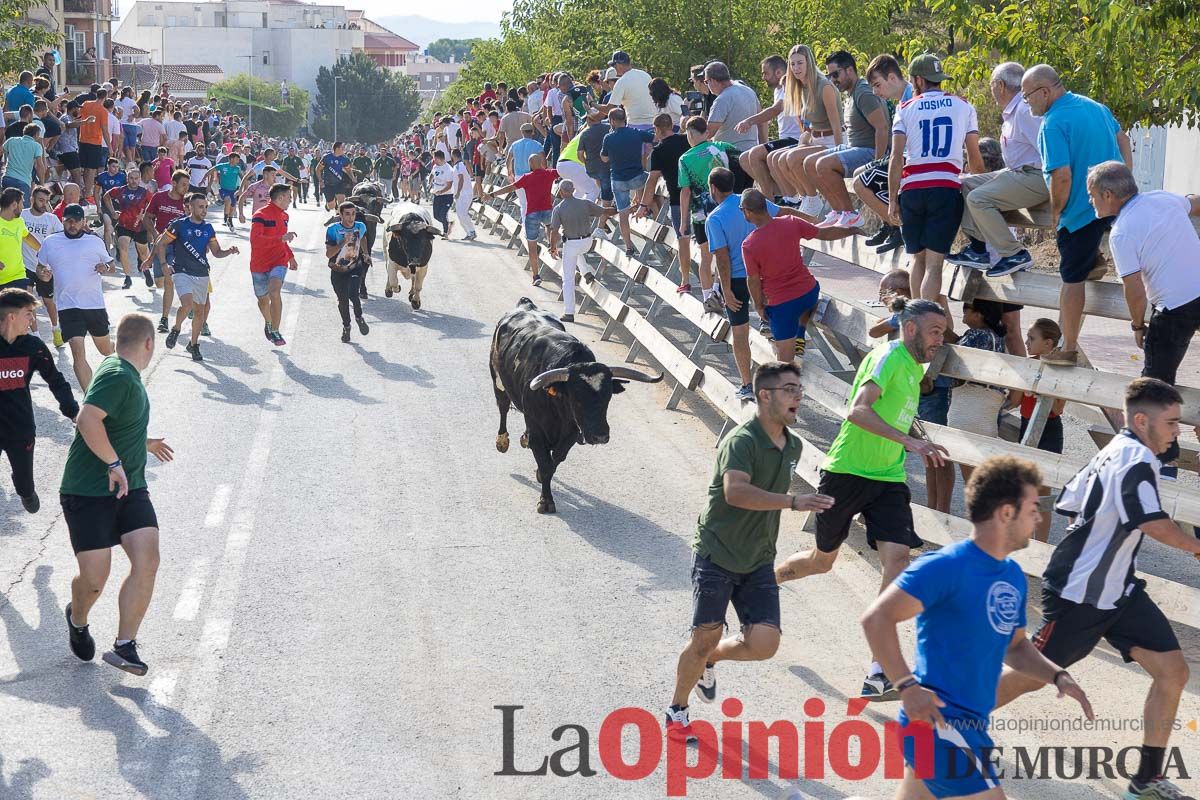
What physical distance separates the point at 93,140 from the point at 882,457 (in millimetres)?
22989

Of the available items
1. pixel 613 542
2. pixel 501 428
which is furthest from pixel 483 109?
pixel 613 542

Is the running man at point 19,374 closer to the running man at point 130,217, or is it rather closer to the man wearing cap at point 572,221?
the man wearing cap at point 572,221

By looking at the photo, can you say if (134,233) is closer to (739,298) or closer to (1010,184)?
(739,298)

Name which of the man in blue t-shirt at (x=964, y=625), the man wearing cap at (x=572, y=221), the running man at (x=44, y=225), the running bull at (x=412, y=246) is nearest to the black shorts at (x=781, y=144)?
the man wearing cap at (x=572, y=221)

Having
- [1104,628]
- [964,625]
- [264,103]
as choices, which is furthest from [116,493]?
[264,103]

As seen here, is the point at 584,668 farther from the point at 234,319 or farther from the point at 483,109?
the point at 483,109

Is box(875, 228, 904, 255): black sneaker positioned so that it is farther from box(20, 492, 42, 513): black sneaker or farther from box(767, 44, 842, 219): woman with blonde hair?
box(20, 492, 42, 513): black sneaker

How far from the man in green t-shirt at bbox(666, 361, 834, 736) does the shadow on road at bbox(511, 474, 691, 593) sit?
2.36m

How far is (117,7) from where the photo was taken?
96.2 meters

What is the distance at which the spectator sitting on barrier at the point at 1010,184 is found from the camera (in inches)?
371

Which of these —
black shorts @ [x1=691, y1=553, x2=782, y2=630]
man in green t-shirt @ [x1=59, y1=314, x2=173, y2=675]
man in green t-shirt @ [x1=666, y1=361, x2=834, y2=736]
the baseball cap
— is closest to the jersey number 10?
the baseball cap

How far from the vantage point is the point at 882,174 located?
34.8ft

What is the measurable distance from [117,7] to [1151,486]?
102m

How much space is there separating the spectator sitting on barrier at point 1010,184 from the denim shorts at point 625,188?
331 inches
